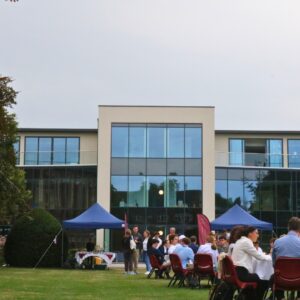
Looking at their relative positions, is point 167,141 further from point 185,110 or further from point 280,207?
point 280,207

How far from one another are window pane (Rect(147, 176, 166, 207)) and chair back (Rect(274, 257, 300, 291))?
34.9 m

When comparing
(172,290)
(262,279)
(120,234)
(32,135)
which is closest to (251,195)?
(120,234)

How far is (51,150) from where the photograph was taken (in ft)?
169

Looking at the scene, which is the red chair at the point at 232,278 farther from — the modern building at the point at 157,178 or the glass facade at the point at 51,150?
the glass facade at the point at 51,150

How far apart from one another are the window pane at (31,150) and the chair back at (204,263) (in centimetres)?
3345

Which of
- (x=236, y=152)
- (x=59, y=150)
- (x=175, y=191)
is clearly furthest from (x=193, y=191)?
(x=59, y=150)

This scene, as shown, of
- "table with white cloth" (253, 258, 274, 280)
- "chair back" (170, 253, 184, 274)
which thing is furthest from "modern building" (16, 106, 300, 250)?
"table with white cloth" (253, 258, 274, 280)

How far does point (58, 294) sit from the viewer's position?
1492 centimetres

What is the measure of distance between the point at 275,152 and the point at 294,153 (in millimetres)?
1452

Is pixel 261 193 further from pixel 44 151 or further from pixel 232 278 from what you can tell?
pixel 232 278

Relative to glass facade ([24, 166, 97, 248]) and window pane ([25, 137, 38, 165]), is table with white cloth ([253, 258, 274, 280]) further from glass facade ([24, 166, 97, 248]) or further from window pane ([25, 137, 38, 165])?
window pane ([25, 137, 38, 165])

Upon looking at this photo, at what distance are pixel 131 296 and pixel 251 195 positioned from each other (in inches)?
1340

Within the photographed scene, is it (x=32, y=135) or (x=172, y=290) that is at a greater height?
(x=32, y=135)

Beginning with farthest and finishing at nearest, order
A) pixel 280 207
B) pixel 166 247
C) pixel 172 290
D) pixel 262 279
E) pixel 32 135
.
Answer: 1. pixel 32 135
2. pixel 280 207
3. pixel 166 247
4. pixel 172 290
5. pixel 262 279
